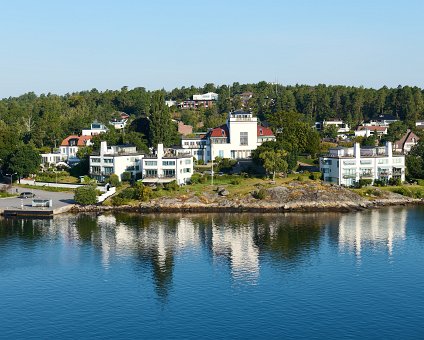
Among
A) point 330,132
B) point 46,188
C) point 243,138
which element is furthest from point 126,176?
point 330,132

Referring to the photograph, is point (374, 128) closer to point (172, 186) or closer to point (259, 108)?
point (259, 108)

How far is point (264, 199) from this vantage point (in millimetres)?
65688

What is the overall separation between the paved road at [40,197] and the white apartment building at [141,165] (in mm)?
5586

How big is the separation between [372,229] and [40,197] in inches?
1385

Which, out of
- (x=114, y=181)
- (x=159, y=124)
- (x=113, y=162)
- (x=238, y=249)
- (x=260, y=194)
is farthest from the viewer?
(x=159, y=124)

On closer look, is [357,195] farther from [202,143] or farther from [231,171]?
[202,143]

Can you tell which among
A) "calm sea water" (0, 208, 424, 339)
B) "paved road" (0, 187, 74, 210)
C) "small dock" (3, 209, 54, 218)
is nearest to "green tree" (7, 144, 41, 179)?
"paved road" (0, 187, 74, 210)

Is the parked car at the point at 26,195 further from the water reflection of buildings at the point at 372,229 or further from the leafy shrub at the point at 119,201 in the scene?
the water reflection of buildings at the point at 372,229

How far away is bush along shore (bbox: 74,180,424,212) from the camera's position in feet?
212

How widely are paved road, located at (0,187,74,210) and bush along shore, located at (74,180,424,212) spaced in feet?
9.64

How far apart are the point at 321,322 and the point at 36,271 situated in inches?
783

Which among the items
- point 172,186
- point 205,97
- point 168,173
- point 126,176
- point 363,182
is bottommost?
point 172,186

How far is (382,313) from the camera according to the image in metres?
34.6

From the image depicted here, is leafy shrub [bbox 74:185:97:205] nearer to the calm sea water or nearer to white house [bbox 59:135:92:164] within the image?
the calm sea water
